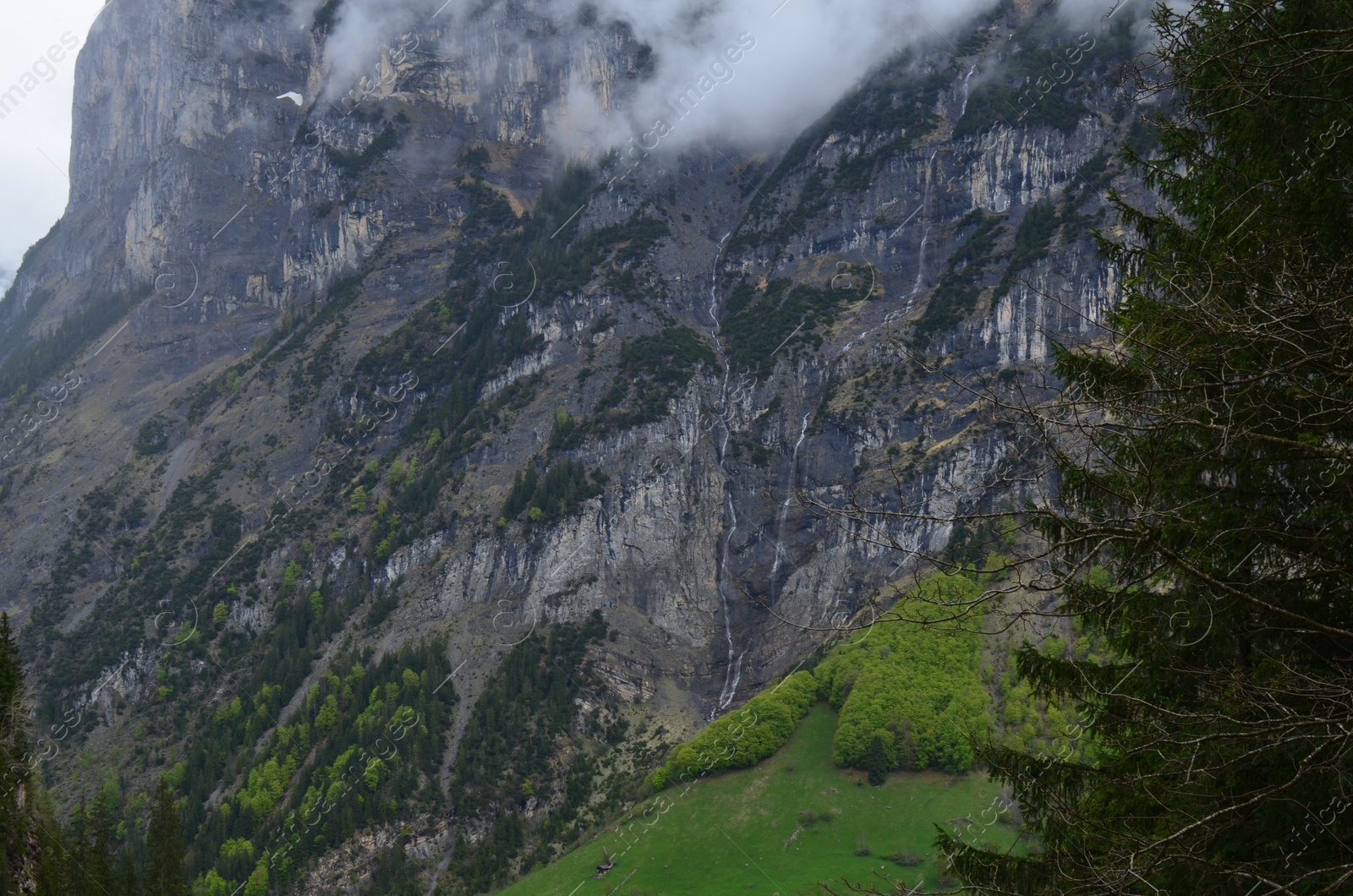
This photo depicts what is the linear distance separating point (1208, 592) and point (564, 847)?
12570cm

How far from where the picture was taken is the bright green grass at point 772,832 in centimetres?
11050

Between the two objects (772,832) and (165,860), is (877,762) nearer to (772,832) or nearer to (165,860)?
(772,832)

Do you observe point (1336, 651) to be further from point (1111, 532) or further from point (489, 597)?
point (489, 597)

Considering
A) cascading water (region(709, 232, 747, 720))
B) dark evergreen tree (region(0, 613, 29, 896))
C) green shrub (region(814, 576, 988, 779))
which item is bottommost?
green shrub (region(814, 576, 988, 779))

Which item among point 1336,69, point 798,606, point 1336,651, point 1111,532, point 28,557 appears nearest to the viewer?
point 1111,532

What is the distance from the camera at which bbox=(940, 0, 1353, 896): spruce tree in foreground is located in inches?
329

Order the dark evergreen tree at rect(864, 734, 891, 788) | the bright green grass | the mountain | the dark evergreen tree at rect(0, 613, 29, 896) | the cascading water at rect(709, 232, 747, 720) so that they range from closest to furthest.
A: the dark evergreen tree at rect(0, 613, 29, 896) < the bright green grass < the dark evergreen tree at rect(864, 734, 891, 788) < the mountain < the cascading water at rect(709, 232, 747, 720)

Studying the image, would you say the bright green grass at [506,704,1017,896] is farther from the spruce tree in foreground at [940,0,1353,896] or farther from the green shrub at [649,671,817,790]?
the spruce tree in foreground at [940,0,1353,896]

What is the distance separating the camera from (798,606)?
158500 mm

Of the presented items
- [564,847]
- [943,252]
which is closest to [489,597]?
[564,847]

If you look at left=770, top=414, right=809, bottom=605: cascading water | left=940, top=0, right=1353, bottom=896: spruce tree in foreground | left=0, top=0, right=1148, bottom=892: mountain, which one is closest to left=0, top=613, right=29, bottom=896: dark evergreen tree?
left=940, top=0, right=1353, bottom=896: spruce tree in foreground

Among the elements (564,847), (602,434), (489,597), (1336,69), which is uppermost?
(1336,69)

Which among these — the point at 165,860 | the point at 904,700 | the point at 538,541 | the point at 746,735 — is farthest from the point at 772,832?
the point at 165,860

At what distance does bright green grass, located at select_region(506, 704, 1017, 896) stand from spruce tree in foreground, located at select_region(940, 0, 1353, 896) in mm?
98387
